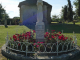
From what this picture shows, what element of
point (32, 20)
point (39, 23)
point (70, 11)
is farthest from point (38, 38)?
point (70, 11)

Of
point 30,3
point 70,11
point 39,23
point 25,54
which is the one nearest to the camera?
point 25,54

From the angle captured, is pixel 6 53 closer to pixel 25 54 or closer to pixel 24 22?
pixel 25 54

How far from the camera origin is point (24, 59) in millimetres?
3791

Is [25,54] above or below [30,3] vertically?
below

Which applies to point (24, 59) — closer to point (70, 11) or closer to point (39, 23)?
point (39, 23)

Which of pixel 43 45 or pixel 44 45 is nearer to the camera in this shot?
pixel 44 45

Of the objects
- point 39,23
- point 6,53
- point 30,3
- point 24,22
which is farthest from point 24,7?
point 6,53

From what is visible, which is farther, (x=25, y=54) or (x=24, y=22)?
(x=24, y=22)

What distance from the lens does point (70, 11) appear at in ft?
94.4

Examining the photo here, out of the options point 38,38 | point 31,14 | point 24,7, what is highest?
point 24,7

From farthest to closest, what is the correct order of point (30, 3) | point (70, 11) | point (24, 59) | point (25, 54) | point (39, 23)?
point (70, 11) < point (30, 3) < point (39, 23) < point (25, 54) < point (24, 59)

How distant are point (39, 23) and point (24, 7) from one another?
14.7 meters

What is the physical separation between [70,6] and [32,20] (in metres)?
16.7

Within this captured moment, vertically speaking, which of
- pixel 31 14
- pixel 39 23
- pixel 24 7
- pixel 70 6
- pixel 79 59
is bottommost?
pixel 79 59
